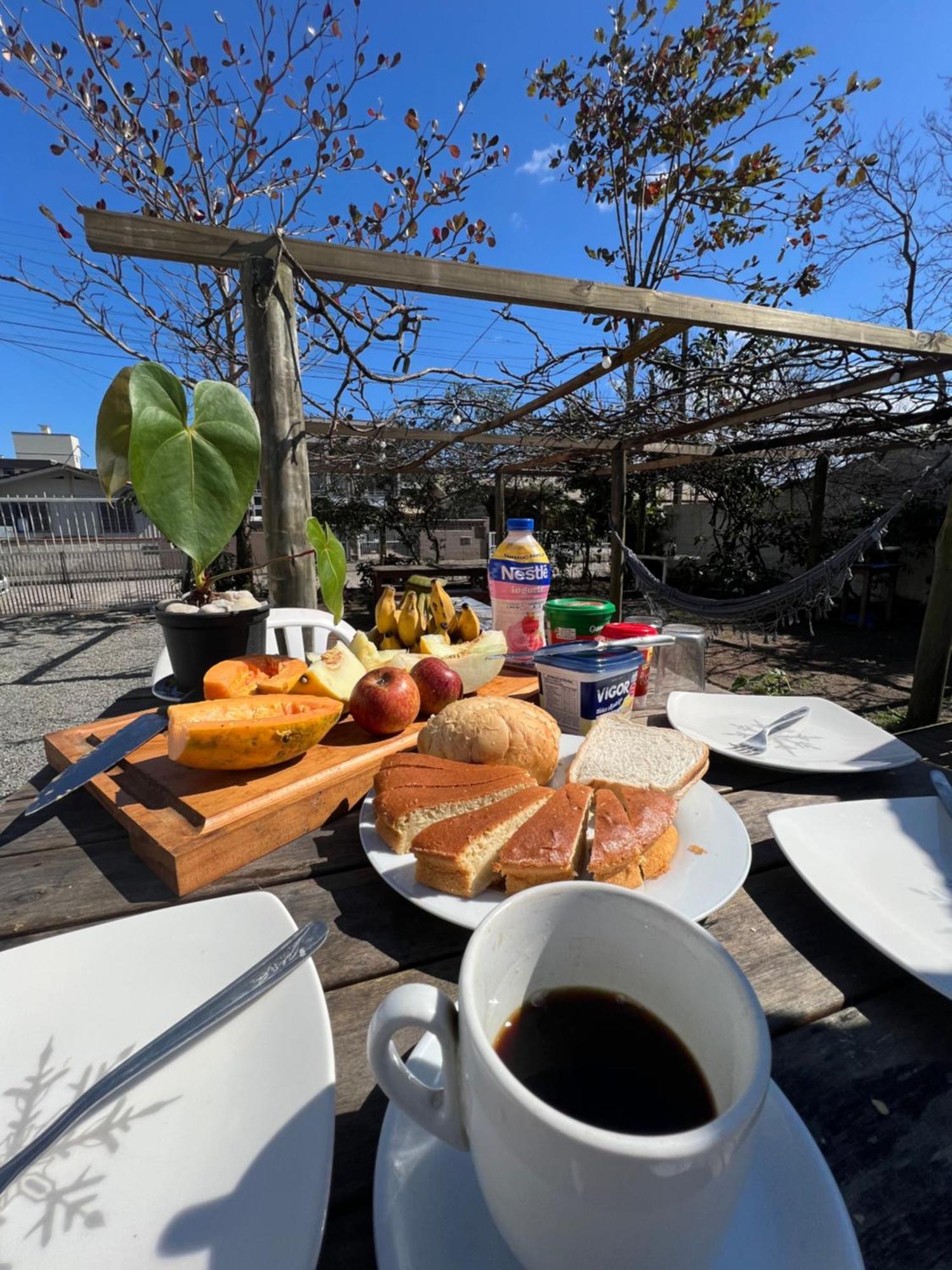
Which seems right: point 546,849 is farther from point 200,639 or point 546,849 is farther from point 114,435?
point 114,435

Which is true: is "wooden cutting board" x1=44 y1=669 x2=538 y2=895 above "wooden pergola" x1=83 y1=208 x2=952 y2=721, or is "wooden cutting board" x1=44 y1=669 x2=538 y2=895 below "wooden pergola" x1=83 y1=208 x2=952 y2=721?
below

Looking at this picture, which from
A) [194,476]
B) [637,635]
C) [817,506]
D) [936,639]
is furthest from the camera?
[817,506]

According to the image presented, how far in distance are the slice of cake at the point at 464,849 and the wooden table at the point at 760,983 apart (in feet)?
0.21

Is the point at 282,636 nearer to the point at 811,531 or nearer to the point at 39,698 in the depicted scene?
the point at 39,698

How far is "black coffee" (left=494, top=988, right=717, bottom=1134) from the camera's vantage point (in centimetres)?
36

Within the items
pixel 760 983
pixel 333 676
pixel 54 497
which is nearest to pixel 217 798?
pixel 333 676

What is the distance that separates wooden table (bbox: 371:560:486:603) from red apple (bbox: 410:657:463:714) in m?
6.35

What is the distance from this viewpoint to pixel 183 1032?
0.45 meters

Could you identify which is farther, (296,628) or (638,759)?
(296,628)

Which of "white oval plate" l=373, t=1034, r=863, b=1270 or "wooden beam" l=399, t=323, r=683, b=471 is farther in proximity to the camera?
"wooden beam" l=399, t=323, r=683, b=471

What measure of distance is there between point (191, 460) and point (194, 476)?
0.11 ft

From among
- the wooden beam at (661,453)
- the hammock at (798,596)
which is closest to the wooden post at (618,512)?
the wooden beam at (661,453)

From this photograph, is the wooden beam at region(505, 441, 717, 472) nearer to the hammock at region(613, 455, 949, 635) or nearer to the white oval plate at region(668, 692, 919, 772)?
the hammock at region(613, 455, 949, 635)

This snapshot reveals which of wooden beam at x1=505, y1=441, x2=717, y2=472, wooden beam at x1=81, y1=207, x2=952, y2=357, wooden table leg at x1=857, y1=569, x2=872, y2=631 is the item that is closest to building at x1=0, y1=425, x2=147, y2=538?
wooden beam at x1=505, y1=441, x2=717, y2=472
